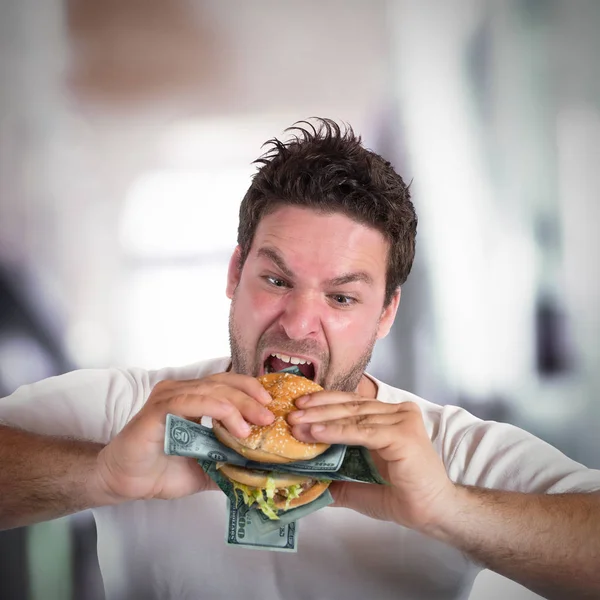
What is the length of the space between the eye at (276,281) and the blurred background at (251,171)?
3.09ft

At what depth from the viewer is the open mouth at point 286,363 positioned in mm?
2832

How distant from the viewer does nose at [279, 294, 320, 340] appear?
2.76 m

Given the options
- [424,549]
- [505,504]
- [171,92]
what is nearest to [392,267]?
[505,504]

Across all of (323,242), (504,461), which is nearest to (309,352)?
(323,242)

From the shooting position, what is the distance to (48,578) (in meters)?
3.72

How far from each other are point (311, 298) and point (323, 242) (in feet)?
0.87

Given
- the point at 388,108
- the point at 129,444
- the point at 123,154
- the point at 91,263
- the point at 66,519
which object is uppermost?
the point at 388,108

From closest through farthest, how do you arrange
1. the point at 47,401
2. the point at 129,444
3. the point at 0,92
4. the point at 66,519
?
the point at 129,444, the point at 47,401, the point at 66,519, the point at 0,92

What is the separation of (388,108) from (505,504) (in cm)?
227

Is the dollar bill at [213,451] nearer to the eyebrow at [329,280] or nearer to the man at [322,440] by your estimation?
the man at [322,440]

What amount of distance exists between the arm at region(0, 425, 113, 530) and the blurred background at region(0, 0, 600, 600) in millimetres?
1129

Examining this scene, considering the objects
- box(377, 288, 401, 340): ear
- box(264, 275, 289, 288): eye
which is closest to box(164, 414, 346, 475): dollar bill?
box(264, 275, 289, 288): eye

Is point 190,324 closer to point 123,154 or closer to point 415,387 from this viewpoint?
point 123,154

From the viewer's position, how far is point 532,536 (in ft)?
8.02
